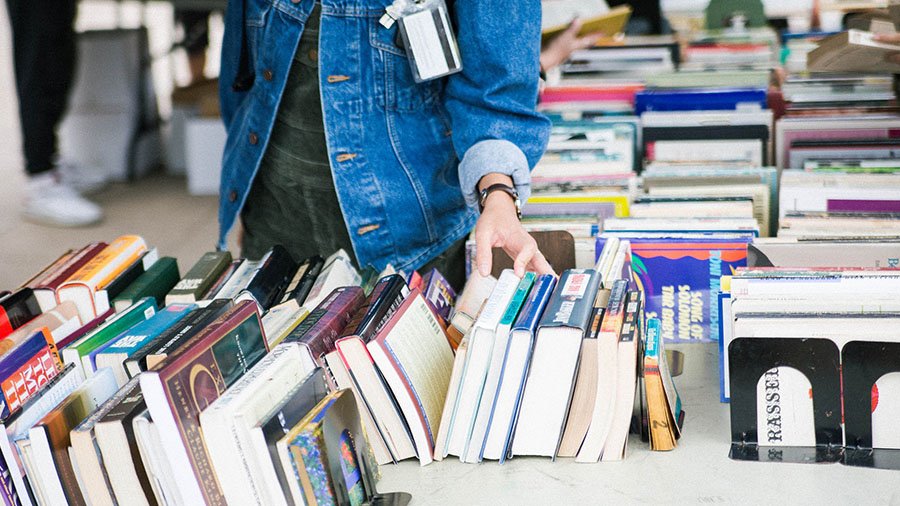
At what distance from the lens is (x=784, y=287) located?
4.27 feet

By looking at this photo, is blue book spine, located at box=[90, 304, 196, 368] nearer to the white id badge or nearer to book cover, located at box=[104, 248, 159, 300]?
book cover, located at box=[104, 248, 159, 300]

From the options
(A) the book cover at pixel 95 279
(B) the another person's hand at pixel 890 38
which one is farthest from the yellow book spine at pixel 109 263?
(B) the another person's hand at pixel 890 38

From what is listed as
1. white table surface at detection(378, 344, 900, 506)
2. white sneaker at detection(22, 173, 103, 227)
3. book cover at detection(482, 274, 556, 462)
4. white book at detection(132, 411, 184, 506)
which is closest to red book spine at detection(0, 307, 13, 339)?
white book at detection(132, 411, 184, 506)

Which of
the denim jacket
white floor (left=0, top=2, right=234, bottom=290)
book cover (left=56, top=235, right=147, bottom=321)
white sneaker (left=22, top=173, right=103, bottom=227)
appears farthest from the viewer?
white sneaker (left=22, top=173, right=103, bottom=227)

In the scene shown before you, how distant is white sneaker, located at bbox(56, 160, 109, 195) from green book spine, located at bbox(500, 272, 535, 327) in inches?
140

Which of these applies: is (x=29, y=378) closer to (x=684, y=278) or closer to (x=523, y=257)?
(x=523, y=257)

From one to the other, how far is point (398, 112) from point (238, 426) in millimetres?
802

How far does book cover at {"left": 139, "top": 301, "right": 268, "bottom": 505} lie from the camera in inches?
37.9

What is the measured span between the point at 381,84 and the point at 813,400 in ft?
2.74

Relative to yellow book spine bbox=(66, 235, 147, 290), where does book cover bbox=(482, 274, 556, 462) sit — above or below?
below

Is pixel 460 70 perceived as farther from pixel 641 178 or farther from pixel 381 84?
pixel 641 178

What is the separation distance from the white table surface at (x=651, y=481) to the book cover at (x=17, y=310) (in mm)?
540

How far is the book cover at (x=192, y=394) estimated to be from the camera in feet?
3.16

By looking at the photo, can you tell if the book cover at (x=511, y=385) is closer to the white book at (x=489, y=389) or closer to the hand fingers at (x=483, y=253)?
the white book at (x=489, y=389)
